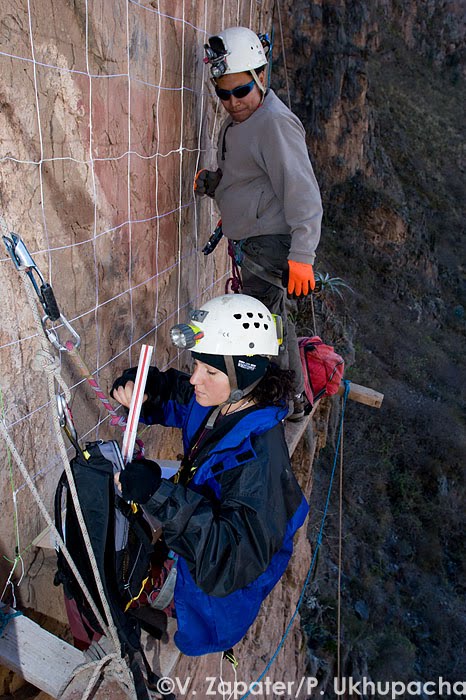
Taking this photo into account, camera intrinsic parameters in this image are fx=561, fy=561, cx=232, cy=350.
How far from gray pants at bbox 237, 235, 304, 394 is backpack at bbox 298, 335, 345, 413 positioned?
182 millimetres

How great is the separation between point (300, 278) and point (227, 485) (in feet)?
3.99

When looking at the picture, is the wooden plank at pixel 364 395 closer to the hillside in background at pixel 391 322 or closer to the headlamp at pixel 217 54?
the headlamp at pixel 217 54

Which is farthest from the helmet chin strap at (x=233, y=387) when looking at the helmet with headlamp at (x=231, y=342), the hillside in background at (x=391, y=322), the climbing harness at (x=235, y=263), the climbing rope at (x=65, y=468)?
the hillside in background at (x=391, y=322)

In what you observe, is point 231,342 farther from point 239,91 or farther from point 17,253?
point 239,91

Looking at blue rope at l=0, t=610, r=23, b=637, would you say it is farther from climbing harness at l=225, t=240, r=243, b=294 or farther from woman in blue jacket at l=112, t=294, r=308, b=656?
climbing harness at l=225, t=240, r=243, b=294

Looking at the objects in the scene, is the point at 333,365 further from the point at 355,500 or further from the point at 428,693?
the point at 355,500

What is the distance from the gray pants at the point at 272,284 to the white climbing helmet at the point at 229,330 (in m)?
0.77

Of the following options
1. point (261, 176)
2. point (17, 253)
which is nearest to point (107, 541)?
point (17, 253)

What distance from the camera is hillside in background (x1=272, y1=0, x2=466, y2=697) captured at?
46.8 feet

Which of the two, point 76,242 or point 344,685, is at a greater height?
point 76,242

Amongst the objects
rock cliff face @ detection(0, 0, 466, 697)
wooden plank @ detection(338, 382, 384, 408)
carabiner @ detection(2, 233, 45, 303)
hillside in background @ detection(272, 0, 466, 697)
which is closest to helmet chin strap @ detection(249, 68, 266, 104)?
rock cliff face @ detection(0, 0, 466, 697)

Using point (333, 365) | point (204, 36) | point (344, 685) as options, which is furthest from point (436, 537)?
point (204, 36)

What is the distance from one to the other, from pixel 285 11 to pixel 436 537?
62.2 feet

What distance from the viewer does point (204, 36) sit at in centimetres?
313
